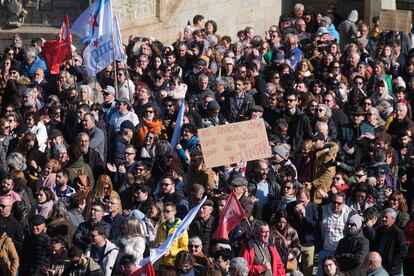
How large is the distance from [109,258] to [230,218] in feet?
4.86

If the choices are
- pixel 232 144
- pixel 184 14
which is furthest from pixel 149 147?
pixel 184 14

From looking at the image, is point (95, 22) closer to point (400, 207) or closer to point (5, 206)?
point (5, 206)

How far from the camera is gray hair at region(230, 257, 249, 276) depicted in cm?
1958

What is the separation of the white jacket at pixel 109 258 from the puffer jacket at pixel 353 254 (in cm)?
241

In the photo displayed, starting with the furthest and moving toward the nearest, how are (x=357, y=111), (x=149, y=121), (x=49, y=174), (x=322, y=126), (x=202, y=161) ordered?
(x=357, y=111) < (x=149, y=121) < (x=322, y=126) < (x=202, y=161) < (x=49, y=174)

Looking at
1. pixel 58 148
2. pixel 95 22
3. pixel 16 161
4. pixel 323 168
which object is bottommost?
pixel 323 168

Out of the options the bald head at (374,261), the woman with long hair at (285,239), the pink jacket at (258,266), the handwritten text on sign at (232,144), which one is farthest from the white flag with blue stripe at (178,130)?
the bald head at (374,261)

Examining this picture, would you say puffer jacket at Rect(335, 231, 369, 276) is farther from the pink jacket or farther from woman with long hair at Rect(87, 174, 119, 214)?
woman with long hair at Rect(87, 174, 119, 214)

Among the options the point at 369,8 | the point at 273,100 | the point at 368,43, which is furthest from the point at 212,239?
the point at 369,8

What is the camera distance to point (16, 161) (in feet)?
75.3

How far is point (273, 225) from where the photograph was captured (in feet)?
69.9

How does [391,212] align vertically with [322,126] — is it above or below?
below

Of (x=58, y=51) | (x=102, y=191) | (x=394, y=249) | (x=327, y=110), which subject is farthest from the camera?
(x=58, y=51)

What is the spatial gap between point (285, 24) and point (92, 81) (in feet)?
18.5
